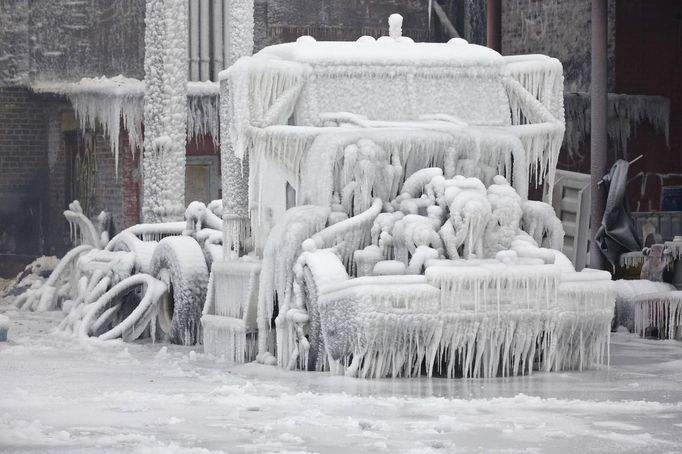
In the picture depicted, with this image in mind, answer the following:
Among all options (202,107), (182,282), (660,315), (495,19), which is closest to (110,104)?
(202,107)

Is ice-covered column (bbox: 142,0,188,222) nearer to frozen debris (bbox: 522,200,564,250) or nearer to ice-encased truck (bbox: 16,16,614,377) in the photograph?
ice-encased truck (bbox: 16,16,614,377)

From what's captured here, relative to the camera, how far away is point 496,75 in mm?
14242

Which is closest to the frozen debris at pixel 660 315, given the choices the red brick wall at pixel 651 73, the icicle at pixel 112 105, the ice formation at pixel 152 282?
the ice formation at pixel 152 282

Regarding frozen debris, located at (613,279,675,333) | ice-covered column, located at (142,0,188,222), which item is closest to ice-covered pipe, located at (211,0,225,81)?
ice-covered column, located at (142,0,188,222)

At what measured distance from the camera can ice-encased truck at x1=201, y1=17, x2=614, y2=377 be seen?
1188cm

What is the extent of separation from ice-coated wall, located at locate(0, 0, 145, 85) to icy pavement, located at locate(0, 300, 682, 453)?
1426cm

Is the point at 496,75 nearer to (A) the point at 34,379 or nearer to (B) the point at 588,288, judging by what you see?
(B) the point at 588,288

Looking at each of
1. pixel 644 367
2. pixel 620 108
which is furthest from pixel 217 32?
pixel 644 367

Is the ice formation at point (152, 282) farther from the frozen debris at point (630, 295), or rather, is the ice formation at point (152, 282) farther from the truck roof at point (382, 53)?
the frozen debris at point (630, 295)

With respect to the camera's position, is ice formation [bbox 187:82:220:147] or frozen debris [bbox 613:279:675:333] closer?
frozen debris [bbox 613:279:675:333]

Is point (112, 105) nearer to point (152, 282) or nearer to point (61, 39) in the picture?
point (61, 39)

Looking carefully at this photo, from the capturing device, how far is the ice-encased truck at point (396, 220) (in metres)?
11.9

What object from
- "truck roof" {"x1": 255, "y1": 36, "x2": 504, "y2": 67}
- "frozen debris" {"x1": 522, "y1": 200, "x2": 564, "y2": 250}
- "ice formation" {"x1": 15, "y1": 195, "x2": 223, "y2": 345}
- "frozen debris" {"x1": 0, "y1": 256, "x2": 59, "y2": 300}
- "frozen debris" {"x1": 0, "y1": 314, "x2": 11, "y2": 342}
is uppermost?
"truck roof" {"x1": 255, "y1": 36, "x2": 504, "y2": 67}

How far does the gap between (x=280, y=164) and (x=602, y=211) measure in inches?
289
